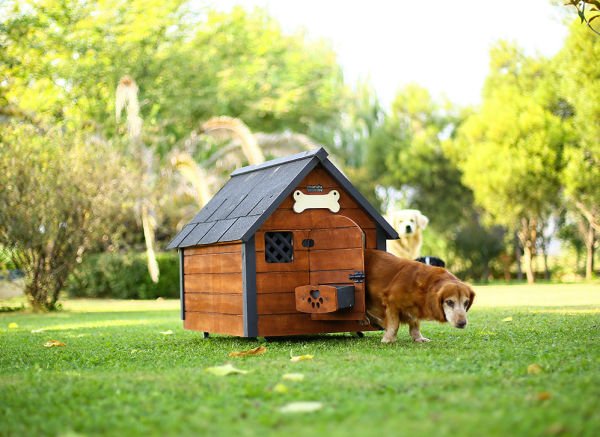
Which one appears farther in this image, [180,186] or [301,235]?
[180,186]

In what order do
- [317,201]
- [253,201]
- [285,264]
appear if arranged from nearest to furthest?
[285,264] < [317,201] < [253,201]

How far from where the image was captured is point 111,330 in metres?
11.1

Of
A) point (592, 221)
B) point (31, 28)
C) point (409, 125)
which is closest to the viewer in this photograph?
point (31, 28)

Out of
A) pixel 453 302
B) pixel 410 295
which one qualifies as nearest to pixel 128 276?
pixel 410 295

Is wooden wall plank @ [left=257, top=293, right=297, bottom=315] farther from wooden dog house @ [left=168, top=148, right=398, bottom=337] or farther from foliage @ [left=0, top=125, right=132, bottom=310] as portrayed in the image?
foliage @ [left=0, top=125, right=132, bottom=310]

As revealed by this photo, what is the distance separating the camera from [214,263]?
876 cm

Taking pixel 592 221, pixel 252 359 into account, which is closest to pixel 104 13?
pixel 592 221

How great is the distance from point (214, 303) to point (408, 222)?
6.62 meters

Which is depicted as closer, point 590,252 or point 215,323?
point 215,323

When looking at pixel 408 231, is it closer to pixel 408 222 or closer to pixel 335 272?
pixel 408 222

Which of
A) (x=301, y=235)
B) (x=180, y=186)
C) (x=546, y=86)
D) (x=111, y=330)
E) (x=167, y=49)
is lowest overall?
(x=111, y=330)

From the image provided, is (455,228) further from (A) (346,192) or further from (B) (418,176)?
(A) (346,192)

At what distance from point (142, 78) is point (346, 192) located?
25.5 m

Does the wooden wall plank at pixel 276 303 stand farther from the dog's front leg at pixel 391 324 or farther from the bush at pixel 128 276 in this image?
the bush at pixel 128 276
